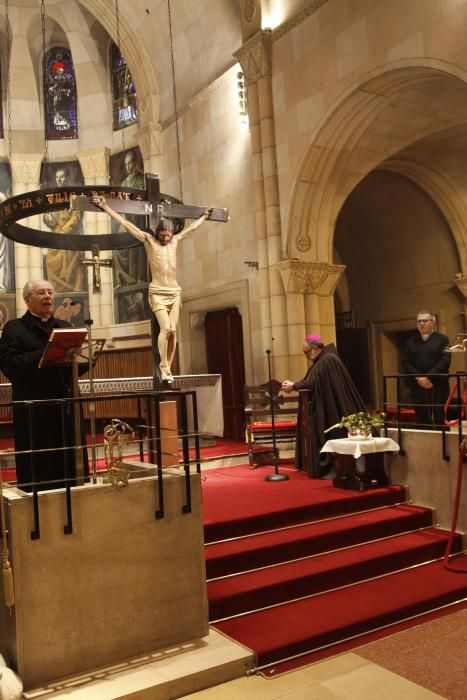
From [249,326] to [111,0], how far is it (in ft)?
25.4

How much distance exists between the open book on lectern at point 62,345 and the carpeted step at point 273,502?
78.5 inches

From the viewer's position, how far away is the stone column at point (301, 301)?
33.6ft

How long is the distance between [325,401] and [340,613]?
3077 mm

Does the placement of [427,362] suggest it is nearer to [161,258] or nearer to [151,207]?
[161,258]

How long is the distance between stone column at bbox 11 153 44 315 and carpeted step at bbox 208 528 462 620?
11.5 metres

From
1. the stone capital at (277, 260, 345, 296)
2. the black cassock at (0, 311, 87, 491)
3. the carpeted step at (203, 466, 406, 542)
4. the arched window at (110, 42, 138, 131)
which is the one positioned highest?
the arched window at (110, 42, 138, 131)

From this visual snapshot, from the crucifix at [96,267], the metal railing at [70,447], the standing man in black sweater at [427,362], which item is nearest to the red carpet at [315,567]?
the metal railing at [70,447]

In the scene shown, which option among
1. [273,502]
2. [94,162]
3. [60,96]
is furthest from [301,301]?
[60,96]

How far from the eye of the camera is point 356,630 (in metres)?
4.49

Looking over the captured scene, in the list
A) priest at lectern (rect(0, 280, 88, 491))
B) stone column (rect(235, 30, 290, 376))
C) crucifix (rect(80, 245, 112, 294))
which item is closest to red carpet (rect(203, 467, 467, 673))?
priest at lectern (rect(0, 280, 88, 491))

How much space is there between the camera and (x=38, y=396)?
4.63m

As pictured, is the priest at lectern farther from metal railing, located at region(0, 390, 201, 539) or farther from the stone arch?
the stone arch

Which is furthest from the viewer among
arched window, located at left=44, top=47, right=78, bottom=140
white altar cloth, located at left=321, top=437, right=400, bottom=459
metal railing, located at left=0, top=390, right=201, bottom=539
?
arched window, located at left=44, top=47, right=78, bottom=140

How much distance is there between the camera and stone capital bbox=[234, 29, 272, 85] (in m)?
10.5
